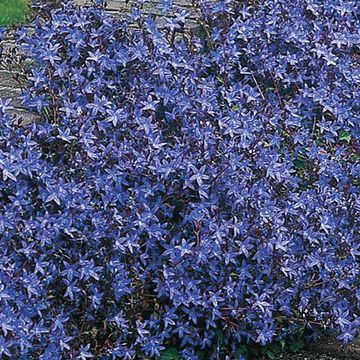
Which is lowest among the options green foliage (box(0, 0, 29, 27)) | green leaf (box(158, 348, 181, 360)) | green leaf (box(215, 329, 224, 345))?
green foliage (box(0, 0, 29, 27))

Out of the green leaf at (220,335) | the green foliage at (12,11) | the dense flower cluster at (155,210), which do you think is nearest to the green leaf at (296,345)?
the dense flower cluster at (155,210)

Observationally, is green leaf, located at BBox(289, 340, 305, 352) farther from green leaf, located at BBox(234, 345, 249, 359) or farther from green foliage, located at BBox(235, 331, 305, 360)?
green leaf, located at BBox(234, 345, 249, 359)

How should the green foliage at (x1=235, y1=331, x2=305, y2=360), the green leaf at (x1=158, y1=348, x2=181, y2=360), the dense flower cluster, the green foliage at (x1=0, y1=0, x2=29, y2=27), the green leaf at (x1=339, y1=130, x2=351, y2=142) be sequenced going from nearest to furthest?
the dense flower cluster < the green leaf at (x1=158, y1=348, x2=181, y2=360) < the green foliage at (x1=235, y1=331, x2=305, y2=360) < the green leaf at (x1=339, y1=130, x2=351, y2=142) < the green foliage at (x1=0, y1=0, x2=29, y2=27)

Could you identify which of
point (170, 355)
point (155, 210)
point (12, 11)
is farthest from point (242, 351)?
point (12, 11)

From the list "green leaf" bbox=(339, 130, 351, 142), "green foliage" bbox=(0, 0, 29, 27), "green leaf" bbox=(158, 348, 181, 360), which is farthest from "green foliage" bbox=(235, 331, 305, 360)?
"green foliage" bbox=(0, 0, 29, 27)

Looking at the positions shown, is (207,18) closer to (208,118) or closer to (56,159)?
(208,118)

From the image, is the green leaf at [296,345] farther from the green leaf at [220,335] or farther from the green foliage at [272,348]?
the green leaf at [220,335]
